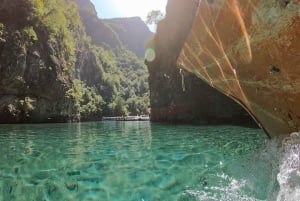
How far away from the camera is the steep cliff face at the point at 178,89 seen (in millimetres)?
34656

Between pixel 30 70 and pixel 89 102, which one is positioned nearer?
pixel 30 70

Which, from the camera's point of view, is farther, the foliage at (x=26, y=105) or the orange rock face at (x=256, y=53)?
the foliage at (x=26, y=105)

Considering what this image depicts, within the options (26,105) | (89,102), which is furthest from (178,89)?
(89,102)

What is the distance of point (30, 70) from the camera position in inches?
1655

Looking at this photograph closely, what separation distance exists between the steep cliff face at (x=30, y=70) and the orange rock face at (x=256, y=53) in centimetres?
3787

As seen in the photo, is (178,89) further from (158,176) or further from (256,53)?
(256,53)

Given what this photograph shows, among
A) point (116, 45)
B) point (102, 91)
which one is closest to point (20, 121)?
Answer: point (102, 91)

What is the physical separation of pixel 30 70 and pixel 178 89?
64.7ft

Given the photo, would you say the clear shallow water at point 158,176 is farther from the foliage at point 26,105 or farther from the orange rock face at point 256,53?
the foliage at point 26,105

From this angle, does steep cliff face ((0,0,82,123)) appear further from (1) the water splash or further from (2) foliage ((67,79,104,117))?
(1) the water splash

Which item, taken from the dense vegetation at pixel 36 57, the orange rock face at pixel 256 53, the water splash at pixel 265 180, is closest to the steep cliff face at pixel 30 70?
the dense vegetation at pixel 36 57

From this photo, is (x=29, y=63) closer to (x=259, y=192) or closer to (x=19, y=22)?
(x=19, y=22)

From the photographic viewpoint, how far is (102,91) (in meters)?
97.9

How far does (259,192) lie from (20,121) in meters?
38.9
